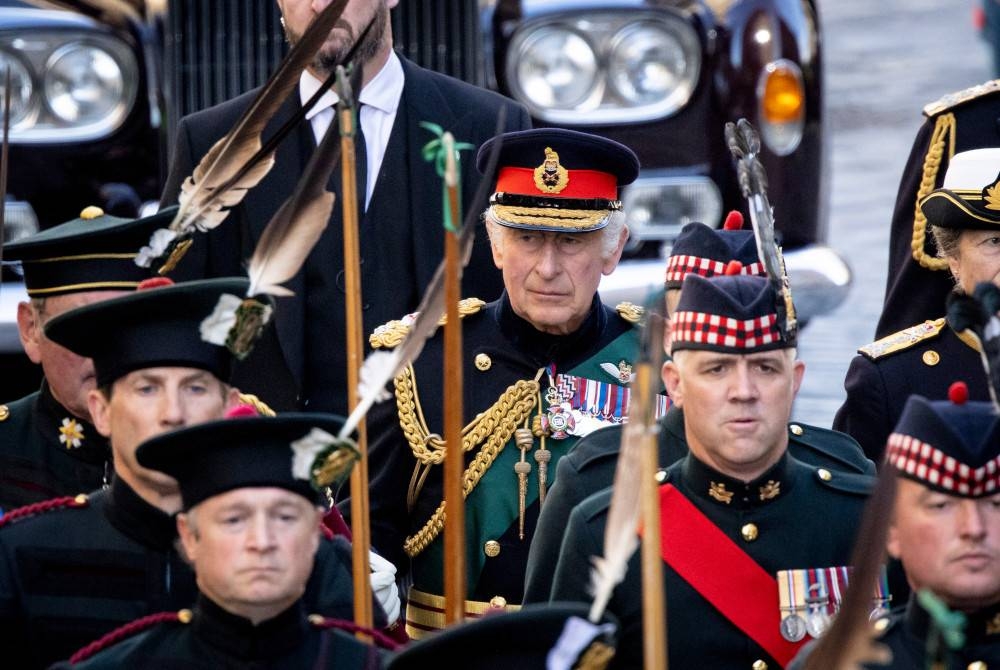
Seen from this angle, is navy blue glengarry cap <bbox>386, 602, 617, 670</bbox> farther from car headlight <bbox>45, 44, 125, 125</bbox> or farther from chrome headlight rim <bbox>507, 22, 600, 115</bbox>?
car headlight <bbox>45, 44, 125, 125</bbox>

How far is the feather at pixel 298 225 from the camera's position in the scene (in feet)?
13.9

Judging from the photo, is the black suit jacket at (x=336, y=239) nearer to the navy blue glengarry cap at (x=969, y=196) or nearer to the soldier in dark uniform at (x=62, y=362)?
the soldier in dark uniform at (x=62, y=362)

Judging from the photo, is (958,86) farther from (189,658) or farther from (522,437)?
(189,658)

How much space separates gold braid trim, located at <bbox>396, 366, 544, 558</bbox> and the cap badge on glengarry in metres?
0.44

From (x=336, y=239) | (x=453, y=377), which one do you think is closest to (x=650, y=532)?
(x=453, y=377)

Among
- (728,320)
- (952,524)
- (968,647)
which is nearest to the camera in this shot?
(952,524)

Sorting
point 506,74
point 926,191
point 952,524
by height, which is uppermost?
point 506,74

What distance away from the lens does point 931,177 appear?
5.95m

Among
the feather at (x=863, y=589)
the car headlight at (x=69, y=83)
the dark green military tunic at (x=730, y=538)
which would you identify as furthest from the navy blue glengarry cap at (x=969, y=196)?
the car headlight at (x=69, y=83)

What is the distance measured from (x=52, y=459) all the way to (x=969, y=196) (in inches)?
83.9

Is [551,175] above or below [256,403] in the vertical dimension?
A: above

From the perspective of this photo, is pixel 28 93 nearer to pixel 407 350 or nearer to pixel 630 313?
pixel 630 313

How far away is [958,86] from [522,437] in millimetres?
12979

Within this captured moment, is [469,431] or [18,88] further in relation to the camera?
[18,88]
